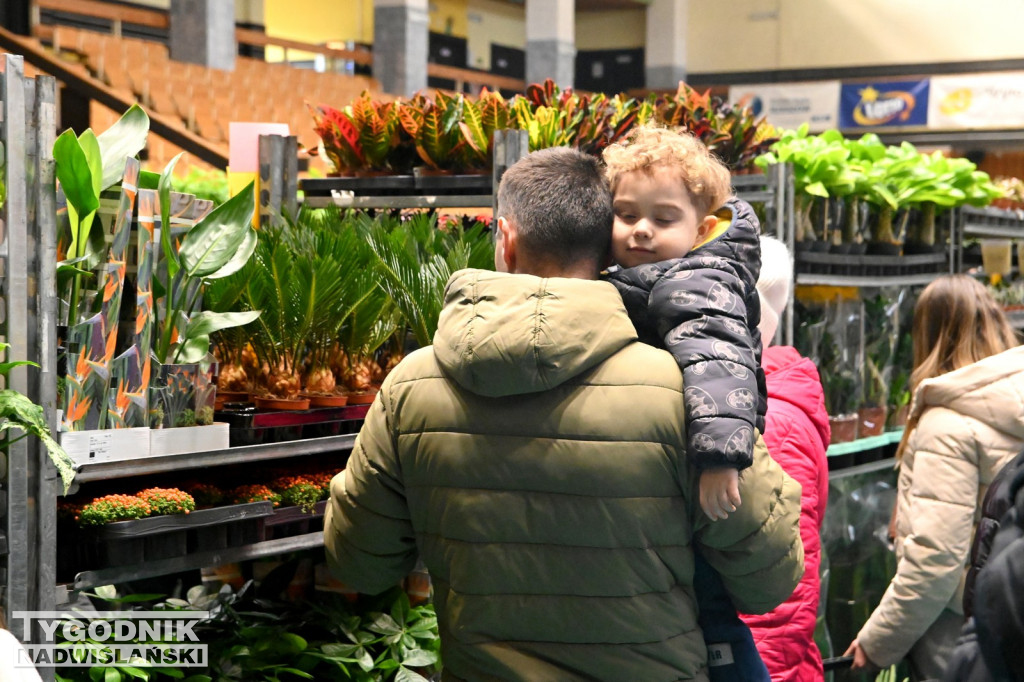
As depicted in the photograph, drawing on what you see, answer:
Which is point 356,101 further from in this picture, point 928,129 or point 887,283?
point 928,129

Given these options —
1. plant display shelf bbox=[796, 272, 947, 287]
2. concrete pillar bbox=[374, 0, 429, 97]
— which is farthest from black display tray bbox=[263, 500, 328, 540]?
concrete pillar bbox=[374, 0, 429, 97]

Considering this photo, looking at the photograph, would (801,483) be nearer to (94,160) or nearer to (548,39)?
(94,160)

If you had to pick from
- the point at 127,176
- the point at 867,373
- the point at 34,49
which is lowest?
the point at 867,373

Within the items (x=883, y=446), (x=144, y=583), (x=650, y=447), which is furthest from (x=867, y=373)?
(x=650, y=447)

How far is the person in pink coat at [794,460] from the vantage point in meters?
1.96

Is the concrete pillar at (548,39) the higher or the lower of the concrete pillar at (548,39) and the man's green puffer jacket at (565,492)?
the higher

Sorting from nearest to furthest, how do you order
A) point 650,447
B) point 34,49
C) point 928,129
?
point 650,447 < point 34,49 < point 928,129

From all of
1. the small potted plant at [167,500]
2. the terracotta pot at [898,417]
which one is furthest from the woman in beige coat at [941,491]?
the small potted plant at [167,500]

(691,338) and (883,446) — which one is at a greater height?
(691,338)

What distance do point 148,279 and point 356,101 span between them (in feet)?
3.80

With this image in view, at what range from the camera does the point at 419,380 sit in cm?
147

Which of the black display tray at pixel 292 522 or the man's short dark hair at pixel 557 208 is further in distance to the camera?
the black display tray at pixel 292 522

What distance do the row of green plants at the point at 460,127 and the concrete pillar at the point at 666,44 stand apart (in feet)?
48.9

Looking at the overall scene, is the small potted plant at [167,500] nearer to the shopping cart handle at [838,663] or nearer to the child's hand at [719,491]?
the child's hand at [719,491]
